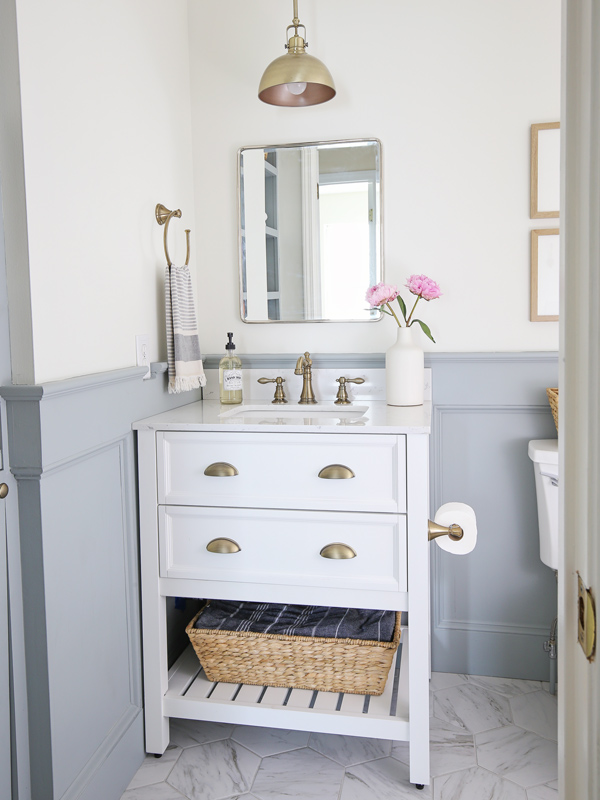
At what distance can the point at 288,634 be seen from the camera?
173 centimetres

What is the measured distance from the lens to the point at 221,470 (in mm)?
1646

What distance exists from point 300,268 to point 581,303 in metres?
1.68

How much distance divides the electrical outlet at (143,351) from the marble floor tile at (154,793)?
1034 mm

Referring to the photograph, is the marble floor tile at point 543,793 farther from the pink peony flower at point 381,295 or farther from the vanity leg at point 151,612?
the pink peony flower at point 381,295

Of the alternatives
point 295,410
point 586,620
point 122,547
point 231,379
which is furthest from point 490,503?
point 586,620

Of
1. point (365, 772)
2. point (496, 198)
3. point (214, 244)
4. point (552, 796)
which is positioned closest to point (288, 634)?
point (365, 772)

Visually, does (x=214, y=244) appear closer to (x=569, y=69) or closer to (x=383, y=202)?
(x=383, y=202)

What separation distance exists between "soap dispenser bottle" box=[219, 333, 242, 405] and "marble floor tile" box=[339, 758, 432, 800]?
1.09 metres

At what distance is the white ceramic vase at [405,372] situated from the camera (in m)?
1.90

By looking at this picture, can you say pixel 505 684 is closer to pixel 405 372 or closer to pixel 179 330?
pixel 405 372

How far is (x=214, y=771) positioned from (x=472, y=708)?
0.77 m

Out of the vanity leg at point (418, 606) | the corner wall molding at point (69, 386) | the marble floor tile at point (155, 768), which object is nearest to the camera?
the corner wall molding at point (69, 386)

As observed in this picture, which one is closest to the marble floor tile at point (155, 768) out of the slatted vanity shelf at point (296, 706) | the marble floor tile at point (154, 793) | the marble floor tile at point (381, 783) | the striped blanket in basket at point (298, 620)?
the marble floor tile at point (154, 793)

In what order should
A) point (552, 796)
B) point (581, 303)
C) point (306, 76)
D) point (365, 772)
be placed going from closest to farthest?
1. point (581, 303)
2. point (552, 796)
3. point (365, 772)
4. point (306, 76)
